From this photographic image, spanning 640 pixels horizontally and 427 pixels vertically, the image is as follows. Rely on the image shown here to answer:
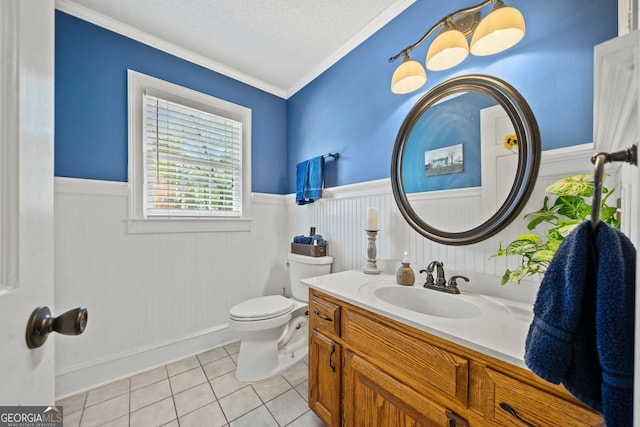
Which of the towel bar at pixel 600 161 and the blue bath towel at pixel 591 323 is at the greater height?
the towel bar at pixel 600 161

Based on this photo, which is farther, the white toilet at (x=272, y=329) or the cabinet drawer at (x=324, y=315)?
the white toilet at (x=272, y=329)

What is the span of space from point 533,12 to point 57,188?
2.62 meters

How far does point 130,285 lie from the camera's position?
5.65 feet

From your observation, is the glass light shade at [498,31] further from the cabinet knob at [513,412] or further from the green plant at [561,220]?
the cabinet knob at [513,412]

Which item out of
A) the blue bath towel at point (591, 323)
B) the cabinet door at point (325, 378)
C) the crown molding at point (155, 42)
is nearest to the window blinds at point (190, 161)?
the crown molding at point (155, 42)

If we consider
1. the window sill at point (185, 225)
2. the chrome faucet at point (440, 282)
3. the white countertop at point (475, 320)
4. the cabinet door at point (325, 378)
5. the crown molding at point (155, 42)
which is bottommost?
the cabinet door at point (325, 378)

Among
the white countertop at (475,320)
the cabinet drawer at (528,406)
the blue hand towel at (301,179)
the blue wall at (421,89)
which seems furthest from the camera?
the blue hand towel at (301,179)

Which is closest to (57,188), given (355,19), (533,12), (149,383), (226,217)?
(226,217)

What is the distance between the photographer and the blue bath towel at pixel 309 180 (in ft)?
6.57

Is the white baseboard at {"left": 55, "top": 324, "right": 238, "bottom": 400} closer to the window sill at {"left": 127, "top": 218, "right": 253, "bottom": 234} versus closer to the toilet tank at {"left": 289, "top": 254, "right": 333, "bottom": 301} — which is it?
the toilet tank at {"left": 289, "top": 254, "right": 333, "bottom": 301}

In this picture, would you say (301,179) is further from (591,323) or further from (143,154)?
(591,323)

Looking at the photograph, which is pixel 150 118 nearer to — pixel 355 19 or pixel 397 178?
pixel 355 19

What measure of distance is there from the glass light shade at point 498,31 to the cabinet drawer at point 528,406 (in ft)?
4.06

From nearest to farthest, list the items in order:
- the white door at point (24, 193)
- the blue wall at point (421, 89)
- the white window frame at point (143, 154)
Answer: the white door at point (24, 193), the blue wall at point (421, 89), the white window frame at point (143, 154)
